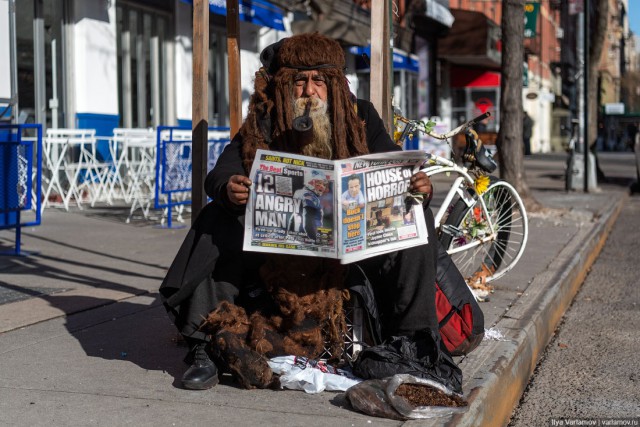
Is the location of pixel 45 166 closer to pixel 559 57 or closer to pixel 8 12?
pixel 8 12

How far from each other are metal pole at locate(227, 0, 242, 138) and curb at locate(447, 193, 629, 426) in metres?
1.90

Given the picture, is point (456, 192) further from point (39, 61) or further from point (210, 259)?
point (39, 61)

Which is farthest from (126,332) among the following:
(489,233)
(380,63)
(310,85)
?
(489,233)

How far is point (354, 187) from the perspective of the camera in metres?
4.04

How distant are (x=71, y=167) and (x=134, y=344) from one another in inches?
286

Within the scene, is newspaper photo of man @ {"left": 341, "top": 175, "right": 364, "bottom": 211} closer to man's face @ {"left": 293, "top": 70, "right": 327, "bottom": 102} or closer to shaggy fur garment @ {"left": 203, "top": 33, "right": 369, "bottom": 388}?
shaggy fur garment @ {"left": 203, "top": 33, "right": 369, "bottom": 388}

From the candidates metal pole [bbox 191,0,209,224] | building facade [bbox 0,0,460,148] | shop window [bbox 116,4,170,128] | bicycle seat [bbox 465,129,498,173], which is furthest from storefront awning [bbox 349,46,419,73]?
metal pole [bbox 191,0,209,224]

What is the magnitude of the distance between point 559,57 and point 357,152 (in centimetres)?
5912

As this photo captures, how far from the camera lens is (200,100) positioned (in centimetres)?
532

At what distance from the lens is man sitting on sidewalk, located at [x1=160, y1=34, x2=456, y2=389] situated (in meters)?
4.20

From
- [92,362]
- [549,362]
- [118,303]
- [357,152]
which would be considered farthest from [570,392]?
[118,303]

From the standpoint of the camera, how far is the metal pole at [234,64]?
217 inches

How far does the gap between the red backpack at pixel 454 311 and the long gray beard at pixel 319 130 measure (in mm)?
810

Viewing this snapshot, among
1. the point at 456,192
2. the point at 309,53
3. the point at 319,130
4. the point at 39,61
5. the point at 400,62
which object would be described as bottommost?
the point at 456,192
